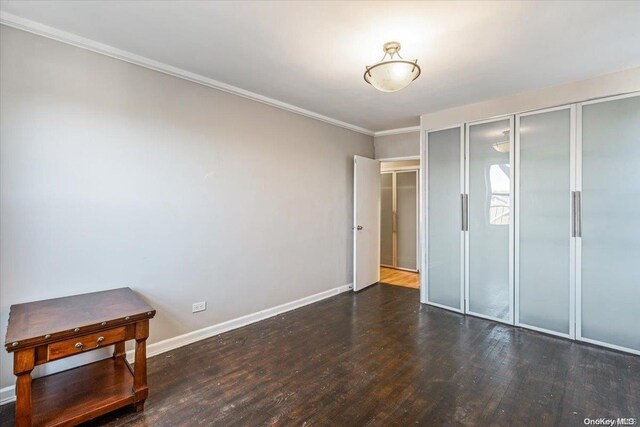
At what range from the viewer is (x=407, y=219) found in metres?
6.29

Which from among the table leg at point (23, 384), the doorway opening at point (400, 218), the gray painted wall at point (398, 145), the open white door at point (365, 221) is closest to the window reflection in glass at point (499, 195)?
the gray painted wall at point (398, 145)

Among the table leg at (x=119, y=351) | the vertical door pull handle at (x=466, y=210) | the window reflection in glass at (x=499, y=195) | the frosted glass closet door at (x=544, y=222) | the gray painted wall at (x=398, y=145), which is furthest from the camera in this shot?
the gray painted wall at (x=398, y=145)

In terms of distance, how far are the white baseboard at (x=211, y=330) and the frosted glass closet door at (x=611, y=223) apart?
9.96 feet

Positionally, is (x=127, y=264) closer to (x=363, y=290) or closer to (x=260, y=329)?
(x=260, y=329)

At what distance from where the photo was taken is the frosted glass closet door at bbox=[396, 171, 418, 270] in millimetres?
6164

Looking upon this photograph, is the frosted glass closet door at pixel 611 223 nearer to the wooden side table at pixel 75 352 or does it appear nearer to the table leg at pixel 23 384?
the wooden side table at pixel 75 352

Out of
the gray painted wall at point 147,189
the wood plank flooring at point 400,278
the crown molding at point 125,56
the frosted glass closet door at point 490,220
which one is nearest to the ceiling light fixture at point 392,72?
the crown molding at point 125,56

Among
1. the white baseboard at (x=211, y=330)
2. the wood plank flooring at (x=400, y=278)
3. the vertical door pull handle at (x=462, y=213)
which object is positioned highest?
the vertical door pull handle at (x=462, y=213)

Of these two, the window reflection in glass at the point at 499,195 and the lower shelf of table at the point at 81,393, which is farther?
the window reflection in glass at the point at 499,195

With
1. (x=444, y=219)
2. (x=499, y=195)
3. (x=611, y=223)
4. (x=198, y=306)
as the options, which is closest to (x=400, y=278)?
(x=444, y=219)

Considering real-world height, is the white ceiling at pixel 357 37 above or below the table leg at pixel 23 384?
above

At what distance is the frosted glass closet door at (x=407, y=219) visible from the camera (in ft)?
20.2

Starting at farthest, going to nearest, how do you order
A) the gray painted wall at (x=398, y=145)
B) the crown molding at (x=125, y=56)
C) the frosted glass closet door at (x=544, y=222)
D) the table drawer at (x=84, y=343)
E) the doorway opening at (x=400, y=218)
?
the doorway opening at (x=400, y=218), the gray painted wall at (x=398, y=145), the frosted glass closet door at (x=544, y=222), the crown molding at (x=125, y=56), the table drawer at (x=84, y=343)

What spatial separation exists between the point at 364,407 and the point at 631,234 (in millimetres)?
2880
